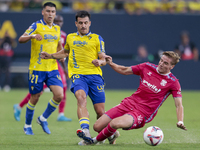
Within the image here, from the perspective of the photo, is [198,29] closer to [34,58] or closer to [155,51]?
[155,51]

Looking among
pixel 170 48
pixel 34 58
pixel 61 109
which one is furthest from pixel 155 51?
pixel 34 58

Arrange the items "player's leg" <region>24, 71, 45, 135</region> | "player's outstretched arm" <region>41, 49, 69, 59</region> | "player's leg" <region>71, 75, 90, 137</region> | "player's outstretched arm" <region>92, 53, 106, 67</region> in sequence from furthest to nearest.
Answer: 1. "player's leg" <region>24, 71, 45, 135</region>
2. "player's outstretched arm" <region>41, 49, 69, 59</region>
3. "player's outstretched arm" <region>92, 53, 106, 67</region>
4. "player's leg" <region>71, 75, 90, 137</region>

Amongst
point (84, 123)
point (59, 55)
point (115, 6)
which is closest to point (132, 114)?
point (84, 123)

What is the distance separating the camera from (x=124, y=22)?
19.6m

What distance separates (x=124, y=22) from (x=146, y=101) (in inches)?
553

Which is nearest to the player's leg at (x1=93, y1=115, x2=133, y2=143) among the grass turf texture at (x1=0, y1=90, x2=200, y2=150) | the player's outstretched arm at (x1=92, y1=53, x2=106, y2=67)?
the grass turf texture at (x1=0, y1=90, x2=200, y2=150)

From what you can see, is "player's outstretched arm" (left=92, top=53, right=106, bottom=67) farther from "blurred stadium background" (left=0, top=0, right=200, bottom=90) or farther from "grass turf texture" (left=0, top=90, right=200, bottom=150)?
"blurred stadium background" (left=0, top=0, right=200, bottom=90)

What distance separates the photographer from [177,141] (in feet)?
21.3

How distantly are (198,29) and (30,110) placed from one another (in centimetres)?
1467

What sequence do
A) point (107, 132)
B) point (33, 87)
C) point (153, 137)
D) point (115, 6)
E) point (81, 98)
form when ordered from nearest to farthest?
point (153, 137) < point (107, 132) < point (81, 98) < point (33, 87) < point (115, 6)

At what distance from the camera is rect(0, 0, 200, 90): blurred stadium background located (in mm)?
19094

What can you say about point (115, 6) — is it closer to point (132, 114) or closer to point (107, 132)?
point (132, 114)

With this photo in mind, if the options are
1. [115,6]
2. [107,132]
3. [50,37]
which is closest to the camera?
[107,132]

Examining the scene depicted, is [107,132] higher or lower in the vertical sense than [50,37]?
lower
